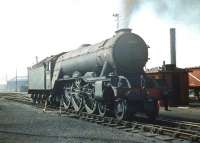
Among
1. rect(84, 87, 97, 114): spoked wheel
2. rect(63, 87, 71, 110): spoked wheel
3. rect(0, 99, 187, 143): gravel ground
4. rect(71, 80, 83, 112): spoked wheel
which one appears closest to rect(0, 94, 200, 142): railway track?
rect(0, 99, 187, 143): gravel ground

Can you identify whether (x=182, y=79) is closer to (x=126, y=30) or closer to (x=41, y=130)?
(x=126, y=30)

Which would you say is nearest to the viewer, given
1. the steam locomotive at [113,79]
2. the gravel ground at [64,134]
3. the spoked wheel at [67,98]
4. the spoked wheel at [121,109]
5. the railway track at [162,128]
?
the gravel ground at [64,134]

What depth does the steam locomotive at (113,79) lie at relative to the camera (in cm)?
1405

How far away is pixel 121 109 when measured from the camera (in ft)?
46.8

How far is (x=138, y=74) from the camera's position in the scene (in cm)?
1535

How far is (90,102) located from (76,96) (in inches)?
53.5

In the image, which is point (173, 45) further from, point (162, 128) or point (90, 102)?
point (162, 128)

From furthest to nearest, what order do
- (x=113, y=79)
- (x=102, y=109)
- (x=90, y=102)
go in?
(x=90, y=102) → (x=102, y=109) → (x=113, y=79)

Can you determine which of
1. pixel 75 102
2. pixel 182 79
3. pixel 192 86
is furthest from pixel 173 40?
pixel 75 102

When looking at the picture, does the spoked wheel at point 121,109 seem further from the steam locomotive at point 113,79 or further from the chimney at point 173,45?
the chimney at point 173,45

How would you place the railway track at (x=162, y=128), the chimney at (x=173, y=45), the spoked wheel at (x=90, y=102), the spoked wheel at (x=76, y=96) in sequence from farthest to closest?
the chimney at (x=173, y=45)
the spoked wheel at (x=76, y=96)
the spoked wheel at (x=90, y=102)
the railway track at (x=162, y=128)

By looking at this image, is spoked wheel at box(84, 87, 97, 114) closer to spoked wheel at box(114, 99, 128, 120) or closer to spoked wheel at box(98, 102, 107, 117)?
spoked wheel at box(98, 102, 107, 117)

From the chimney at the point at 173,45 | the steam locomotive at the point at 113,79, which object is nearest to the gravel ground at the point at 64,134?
the steam locomotive at the point at 113,79

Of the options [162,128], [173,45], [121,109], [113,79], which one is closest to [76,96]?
[113,79]
